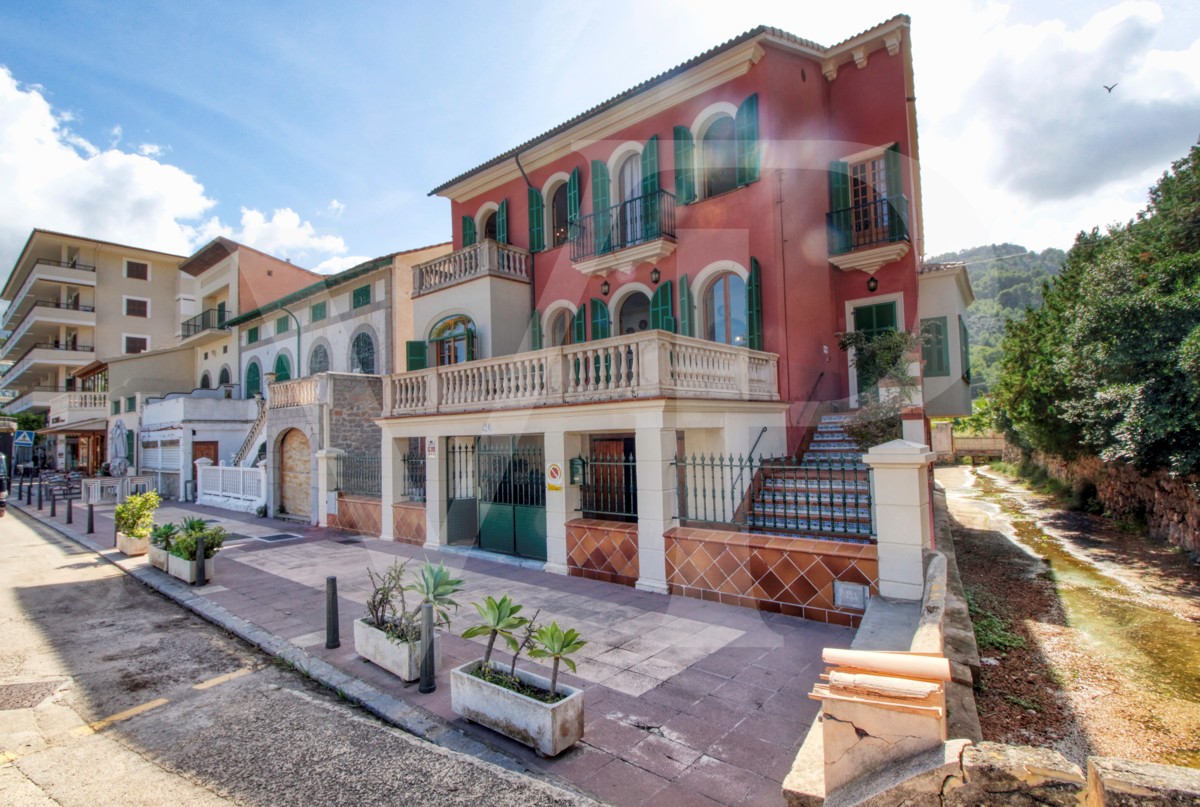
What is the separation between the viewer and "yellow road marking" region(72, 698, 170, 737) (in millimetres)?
4570

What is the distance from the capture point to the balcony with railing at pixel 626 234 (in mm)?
12719

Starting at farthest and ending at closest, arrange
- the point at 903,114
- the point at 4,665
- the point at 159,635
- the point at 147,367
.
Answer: the point at 147,367, the point at 903,114, the point at 159,635, the point at 4,665

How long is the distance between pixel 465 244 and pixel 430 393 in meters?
8.33

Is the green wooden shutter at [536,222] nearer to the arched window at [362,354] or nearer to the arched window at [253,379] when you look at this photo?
the arched window at [362,354]

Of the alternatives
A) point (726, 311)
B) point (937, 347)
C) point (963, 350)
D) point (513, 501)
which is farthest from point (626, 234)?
point (963, 350)

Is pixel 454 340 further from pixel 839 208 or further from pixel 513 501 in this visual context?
pixel 839 208

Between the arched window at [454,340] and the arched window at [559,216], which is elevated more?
the arched window at [559,216]

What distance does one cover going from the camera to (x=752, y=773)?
3.71 m

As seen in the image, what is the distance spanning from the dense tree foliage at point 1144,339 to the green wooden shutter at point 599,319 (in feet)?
35.5

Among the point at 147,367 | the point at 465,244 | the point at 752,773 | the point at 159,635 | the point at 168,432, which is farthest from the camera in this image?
the point at 147,367

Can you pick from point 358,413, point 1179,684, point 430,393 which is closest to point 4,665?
point 430,393

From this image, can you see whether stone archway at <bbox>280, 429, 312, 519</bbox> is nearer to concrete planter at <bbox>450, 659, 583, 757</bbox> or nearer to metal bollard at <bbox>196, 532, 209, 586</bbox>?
metal bollard at <bbox>196, 532, 209, 586</bbox>

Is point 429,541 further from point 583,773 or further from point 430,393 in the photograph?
point 583,773

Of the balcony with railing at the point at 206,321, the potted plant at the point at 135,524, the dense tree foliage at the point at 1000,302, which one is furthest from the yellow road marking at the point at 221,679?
the balcony with railing at the point at 206,321
